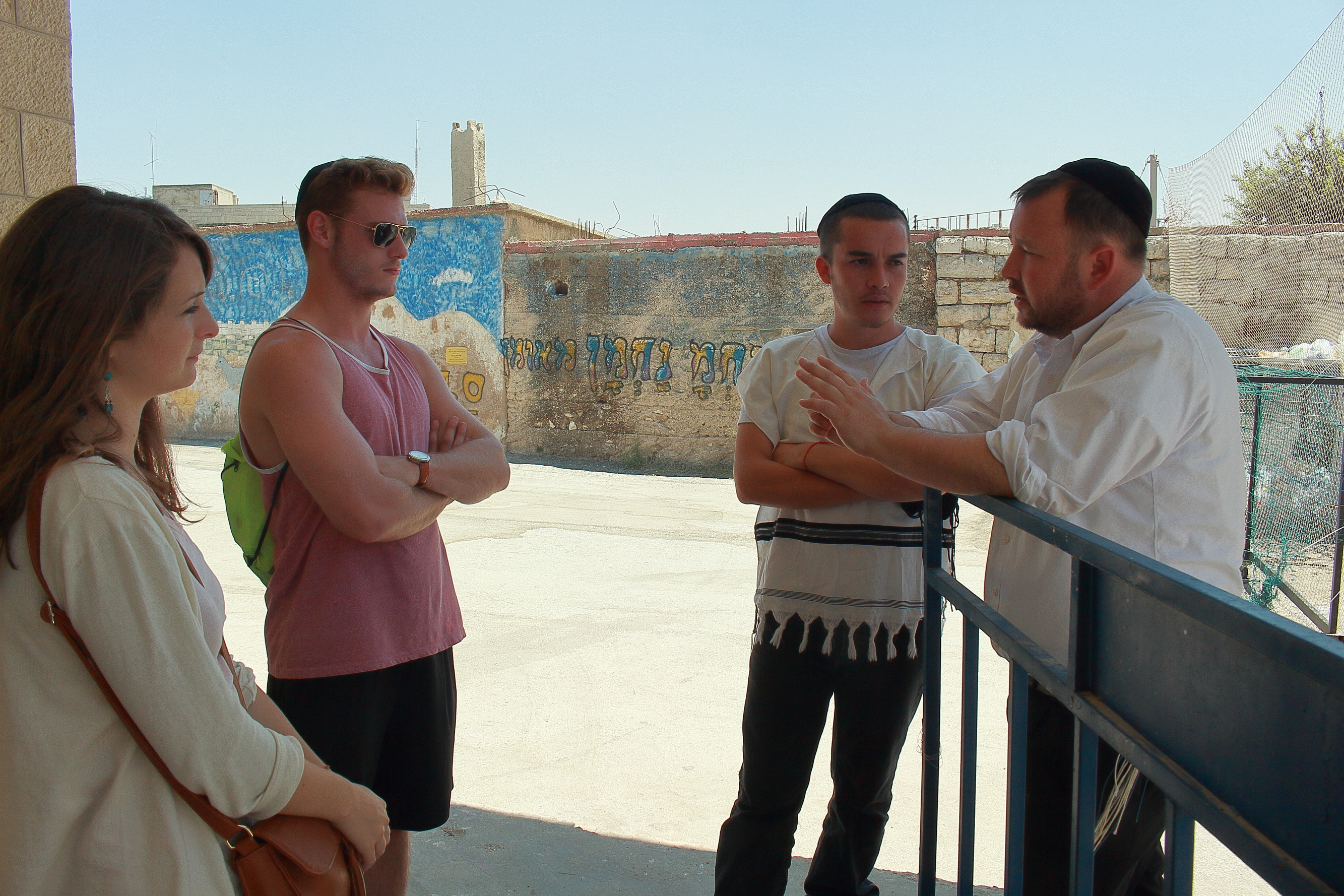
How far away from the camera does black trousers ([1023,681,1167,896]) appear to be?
155cm

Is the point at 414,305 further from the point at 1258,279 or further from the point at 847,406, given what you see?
the point at 847,406

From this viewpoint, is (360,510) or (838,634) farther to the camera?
(838,634)

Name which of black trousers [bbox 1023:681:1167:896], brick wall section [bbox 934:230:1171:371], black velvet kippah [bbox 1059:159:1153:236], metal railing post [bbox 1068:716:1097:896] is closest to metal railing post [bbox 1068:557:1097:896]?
metal railing post [bbox 1068:716:1097:896]

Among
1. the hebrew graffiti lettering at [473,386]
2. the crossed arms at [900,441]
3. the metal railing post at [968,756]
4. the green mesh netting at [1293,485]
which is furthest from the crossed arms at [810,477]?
the hebrew graffiti lettering at [473,386]

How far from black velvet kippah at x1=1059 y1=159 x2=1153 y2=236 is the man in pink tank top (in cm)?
151

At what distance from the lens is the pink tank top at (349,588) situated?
194cm

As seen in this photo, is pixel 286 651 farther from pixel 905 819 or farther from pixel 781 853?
pixel 905 819

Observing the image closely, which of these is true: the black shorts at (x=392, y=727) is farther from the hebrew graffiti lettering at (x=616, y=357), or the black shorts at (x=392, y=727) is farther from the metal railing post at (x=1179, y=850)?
the hebrew graffiti lettering at (x=616, y=357)

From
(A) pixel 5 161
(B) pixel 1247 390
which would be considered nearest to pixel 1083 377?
(A) pixel 5 161

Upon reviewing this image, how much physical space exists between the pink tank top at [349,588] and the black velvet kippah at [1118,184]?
5.27ft

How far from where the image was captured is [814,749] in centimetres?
229

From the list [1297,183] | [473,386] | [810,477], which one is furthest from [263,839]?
[473,386]

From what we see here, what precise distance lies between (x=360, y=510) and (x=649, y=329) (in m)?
10.8

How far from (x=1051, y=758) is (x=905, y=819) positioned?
5.21 feet
